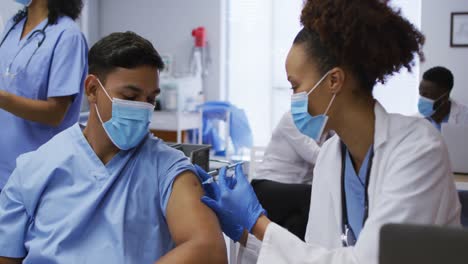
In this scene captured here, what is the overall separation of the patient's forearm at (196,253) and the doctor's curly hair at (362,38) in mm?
476

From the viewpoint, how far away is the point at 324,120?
1312 millimetres

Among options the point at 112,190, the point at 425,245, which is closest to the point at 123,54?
the point at 112,190

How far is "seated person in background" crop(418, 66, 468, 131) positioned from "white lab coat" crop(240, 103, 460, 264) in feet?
6.74

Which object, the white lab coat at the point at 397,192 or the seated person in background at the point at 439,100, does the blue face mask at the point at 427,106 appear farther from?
the white lab coat at the point at 397,192

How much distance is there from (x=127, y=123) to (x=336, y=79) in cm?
51

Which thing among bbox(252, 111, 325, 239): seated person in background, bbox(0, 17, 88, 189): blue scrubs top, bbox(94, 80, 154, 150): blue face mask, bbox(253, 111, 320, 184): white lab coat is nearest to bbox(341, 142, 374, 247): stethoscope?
bbox(94, 80, 154, 150): blue face mask

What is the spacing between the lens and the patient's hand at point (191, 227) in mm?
1121

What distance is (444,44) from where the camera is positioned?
513cm

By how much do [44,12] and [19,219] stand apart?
80 centimetres

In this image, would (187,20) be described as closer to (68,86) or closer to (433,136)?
(68,86)

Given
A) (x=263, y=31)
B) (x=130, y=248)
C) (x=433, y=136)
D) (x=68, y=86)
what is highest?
(x=263, y=31)

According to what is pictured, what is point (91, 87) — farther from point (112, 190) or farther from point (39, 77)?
point (39, 77)

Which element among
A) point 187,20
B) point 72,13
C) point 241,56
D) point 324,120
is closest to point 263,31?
point 241,56

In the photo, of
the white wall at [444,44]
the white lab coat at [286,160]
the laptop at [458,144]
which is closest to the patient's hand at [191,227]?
the white lab coat at [286,160]
